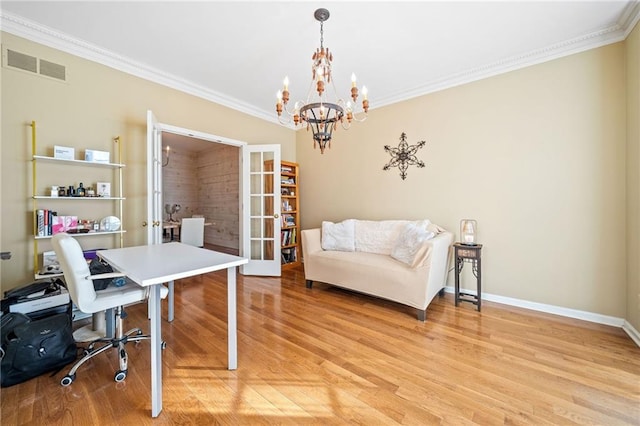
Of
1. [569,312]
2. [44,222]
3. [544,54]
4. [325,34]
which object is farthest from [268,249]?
[544,54]

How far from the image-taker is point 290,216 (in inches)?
179

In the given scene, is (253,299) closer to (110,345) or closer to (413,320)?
(110,345)

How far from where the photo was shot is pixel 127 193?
9.55 ft

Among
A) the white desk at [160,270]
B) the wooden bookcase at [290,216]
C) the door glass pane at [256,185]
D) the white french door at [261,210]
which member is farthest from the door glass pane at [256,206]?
the white desk at [160,270]

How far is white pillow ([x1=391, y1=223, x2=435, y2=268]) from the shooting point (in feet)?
8.90

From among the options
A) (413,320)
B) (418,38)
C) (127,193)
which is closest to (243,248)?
(127,193)

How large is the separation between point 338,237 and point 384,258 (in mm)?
724

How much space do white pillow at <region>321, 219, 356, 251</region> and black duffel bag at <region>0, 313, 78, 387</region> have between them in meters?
2.60

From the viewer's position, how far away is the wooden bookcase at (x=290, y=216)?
441 cm

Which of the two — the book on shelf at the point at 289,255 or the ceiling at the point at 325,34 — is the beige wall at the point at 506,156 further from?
the book on shelf at the point at 289,255

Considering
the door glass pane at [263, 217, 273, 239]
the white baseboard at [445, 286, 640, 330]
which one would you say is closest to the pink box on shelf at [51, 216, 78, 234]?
the door glass pane at [263, 217, 273, 239]

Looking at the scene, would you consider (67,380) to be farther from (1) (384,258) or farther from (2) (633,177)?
(2) (633,177)

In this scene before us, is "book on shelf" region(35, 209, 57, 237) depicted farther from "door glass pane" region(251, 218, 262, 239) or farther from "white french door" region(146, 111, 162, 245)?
"door glass pane" region(251, 218, 262, 239)

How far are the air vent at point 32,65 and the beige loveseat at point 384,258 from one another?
3.05 meters
